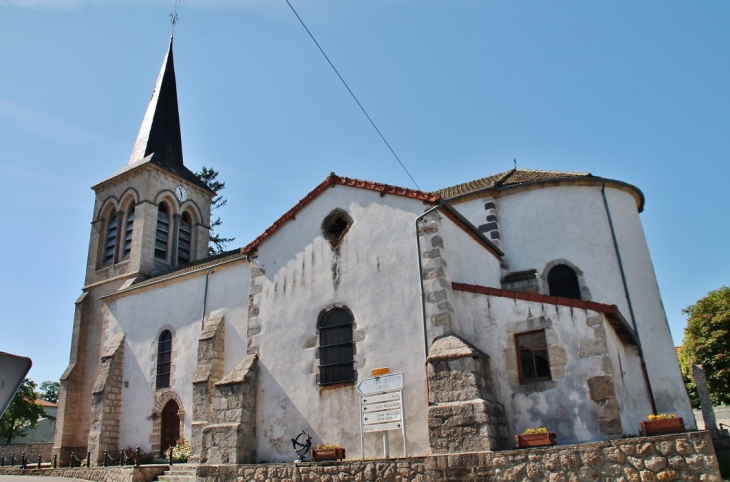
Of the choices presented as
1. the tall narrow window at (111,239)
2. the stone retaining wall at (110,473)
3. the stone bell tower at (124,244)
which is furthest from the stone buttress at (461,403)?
the tall narrow window at (111,239)

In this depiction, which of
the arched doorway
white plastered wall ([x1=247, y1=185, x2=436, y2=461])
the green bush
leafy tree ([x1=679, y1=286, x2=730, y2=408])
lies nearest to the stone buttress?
white plastered wall ([x1=247, y1=185, x2=436, y2=461])

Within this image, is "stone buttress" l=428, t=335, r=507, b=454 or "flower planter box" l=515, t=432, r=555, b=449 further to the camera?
"stone buttress" l=428, t=335, r=507, b=454

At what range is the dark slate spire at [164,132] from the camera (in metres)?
27.8

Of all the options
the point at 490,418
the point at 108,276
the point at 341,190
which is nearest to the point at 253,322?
the point at 341,190

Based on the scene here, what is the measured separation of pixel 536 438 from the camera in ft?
32.3

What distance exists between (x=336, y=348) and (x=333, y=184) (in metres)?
4.18

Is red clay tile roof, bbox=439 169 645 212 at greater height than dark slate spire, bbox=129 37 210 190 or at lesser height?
lesser

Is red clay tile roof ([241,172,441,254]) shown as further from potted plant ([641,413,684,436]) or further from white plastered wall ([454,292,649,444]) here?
potted plant ([641,413,684,436])

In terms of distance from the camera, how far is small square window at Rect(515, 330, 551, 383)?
36.2 feet

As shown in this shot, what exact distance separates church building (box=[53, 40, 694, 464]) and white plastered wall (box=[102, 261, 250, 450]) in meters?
0.06

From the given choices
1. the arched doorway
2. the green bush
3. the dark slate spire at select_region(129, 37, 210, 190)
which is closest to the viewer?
the green bush

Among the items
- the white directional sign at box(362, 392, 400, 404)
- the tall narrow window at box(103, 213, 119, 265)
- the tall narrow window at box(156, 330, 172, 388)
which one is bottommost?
the white directional sign at box(362, 392, 400, 404)

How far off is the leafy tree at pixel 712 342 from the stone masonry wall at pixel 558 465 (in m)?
18.0

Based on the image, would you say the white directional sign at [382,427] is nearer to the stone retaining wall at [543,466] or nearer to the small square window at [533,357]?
the stone retaining wall at [543,466]
